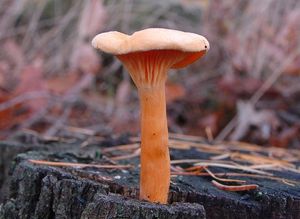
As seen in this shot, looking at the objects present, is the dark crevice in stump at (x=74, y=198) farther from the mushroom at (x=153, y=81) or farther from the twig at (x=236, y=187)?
the twig at (x=236, y=187)

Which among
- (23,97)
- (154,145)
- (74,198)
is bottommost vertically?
(74,198)

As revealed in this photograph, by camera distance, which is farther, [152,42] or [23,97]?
[23,97]

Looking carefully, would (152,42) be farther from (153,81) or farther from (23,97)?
(23,97)


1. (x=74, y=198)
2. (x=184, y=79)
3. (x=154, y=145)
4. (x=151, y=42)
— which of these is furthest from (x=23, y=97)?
(x=151, y=42)

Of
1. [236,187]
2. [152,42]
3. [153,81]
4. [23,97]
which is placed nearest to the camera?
[152,42]

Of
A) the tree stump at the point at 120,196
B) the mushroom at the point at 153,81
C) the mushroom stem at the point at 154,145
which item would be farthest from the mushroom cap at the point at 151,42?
the tree stump at the point at 120,196

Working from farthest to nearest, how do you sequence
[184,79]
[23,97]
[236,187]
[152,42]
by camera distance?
[184,79], [23,97], [236,187], [152,42]
